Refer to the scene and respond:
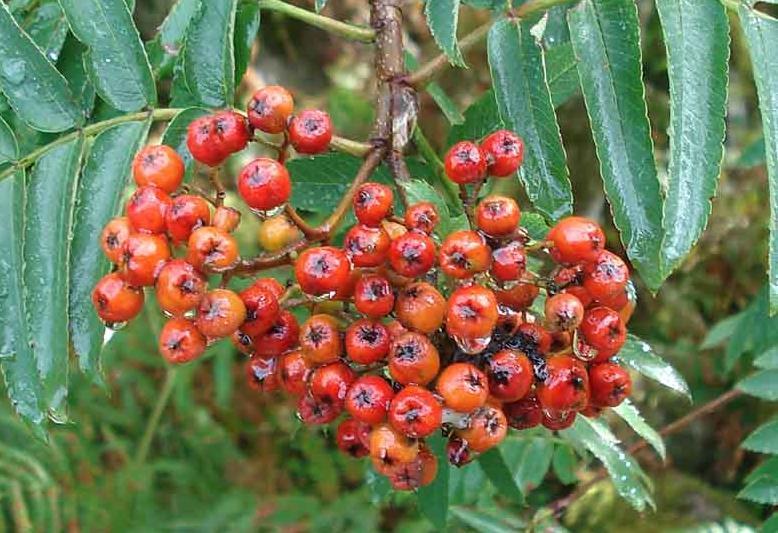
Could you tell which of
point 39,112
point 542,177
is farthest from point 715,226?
point 39,112

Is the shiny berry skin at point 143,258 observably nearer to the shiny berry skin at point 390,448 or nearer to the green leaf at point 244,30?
the shiny berry skin at point 390,448

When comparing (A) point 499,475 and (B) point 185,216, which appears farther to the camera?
(A) point 499,475

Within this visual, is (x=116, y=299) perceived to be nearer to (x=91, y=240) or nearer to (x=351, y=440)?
(x=91, y=240)

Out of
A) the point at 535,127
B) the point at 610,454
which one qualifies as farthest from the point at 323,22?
the point at 610,454

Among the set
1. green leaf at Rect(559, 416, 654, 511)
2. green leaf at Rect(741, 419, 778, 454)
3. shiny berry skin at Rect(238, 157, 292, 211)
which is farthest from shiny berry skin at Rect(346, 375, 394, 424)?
green leaf at Rect(741, 419, 778, 454)

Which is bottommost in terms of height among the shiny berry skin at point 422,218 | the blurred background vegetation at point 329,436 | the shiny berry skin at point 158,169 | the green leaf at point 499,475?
the blurred background vegetation at point 329,436

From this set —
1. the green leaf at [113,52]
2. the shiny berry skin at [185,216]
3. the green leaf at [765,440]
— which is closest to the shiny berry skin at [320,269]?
the shiny berry skin at [185,216]

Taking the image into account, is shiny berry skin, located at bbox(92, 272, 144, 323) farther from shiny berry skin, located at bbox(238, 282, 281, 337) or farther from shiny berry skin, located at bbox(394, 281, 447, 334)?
shiny berry skin, located at bbox(394, 281, 447, 334)

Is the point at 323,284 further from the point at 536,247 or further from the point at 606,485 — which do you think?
the point at 606,485
